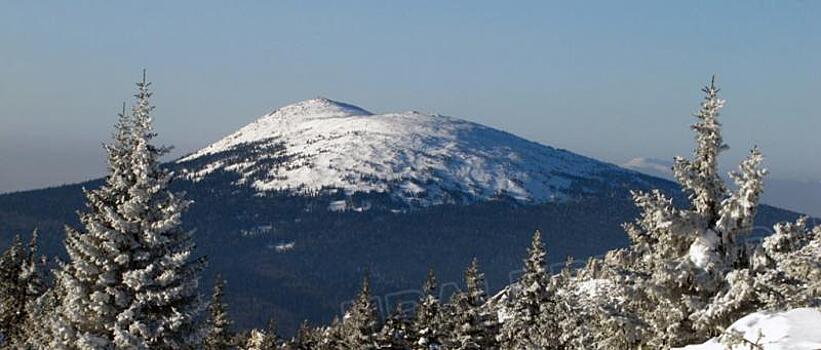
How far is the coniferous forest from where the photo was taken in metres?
16.3

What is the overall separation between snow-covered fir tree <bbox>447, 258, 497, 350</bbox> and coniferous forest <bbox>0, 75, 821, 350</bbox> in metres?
0.07

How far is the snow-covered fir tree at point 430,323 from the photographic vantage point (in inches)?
1677

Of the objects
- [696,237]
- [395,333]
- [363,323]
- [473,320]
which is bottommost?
[395,333]

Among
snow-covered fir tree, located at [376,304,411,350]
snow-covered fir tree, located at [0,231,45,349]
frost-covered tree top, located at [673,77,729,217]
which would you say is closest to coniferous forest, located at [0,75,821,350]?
frost-covered tree top, located at [673,77,729,217]

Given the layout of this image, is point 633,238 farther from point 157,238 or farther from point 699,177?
point 157,238

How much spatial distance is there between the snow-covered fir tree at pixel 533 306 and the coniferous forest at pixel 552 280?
0.18 ft

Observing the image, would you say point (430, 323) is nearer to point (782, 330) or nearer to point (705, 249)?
point (705, 249)

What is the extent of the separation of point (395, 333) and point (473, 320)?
7.04 metres

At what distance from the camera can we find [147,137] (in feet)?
80.7

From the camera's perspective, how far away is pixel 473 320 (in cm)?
3962

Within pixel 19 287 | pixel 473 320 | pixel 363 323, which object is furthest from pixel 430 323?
pixel 19 287

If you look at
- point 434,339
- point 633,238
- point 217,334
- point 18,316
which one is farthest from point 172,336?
point 18,316

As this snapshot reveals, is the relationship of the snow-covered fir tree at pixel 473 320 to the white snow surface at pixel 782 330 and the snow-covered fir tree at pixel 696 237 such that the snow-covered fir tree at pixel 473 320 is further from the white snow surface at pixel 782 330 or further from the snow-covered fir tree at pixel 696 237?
the white snow surface at pixel 782 330

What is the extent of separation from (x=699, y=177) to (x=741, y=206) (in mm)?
Result: 1109
